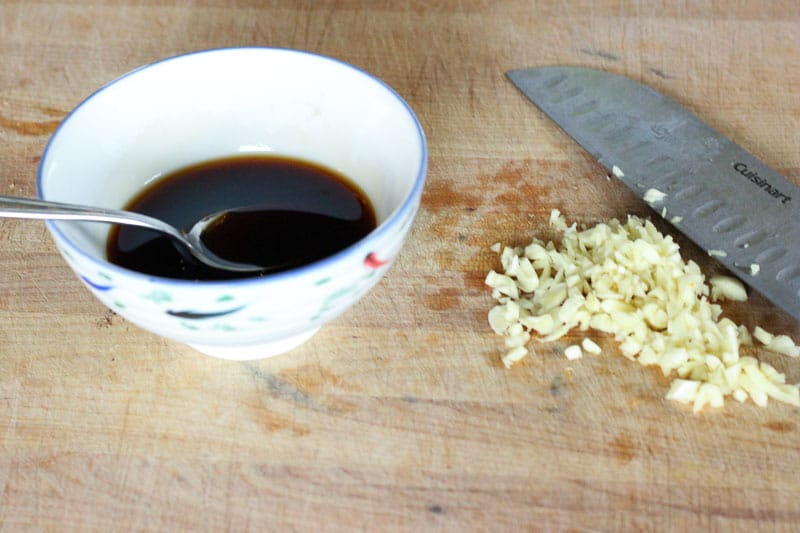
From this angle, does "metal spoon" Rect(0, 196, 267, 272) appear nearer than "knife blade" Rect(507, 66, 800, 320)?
Yes

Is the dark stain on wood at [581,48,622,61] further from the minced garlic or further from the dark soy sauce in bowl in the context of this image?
the dark soy sauce in bowl

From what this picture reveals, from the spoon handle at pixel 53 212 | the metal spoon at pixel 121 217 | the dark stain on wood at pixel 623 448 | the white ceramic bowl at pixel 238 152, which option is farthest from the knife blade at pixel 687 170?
the spoon handle at pixel 53 212

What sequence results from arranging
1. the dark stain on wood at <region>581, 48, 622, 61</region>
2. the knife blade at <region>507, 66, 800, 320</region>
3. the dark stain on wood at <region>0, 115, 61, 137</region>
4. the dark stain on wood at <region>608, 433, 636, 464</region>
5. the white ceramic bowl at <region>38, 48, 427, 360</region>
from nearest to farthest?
1. the white ceramic bowl at <region>38, 48, 427, 360</region>
2. the dark stain on wood at <region>608, 433, 636, 464</region>
3. the knife blade at <region>507, 66, 800, 320</region>
4. the dark stain on wood at <region>0, 115, 61, 137</region>
5. the dark stain on wood at <region>581, 48, 622, 61</region>

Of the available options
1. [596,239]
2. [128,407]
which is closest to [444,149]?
[596,239]

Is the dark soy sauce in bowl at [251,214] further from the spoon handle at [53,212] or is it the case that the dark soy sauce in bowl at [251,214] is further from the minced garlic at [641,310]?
the minced garlic at [641,310]

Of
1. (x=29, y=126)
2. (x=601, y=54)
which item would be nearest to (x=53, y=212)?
(x=29, y=126)

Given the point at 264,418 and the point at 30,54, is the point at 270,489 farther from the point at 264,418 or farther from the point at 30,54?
the point at 30,54

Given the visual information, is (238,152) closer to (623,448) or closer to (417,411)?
(417,411)

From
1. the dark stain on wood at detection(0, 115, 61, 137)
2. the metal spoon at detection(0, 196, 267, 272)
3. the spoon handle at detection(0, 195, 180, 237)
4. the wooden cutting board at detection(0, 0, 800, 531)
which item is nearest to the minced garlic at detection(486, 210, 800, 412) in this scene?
the wooden cutting board at detection(0, 0, 800, 531)
